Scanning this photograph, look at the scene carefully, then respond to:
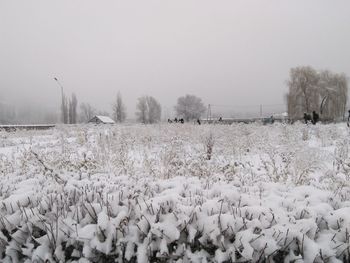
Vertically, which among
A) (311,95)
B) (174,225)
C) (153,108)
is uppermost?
(153,108)

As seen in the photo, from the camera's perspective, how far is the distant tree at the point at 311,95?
139 ft

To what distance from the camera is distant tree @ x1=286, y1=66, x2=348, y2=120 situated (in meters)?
42.4

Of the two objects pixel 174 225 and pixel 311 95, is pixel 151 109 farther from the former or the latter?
pixel 174 225

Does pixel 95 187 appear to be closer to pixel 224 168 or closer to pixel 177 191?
pixel 177 191

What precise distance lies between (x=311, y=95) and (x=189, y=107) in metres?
42.0

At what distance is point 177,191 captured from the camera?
2.79 m

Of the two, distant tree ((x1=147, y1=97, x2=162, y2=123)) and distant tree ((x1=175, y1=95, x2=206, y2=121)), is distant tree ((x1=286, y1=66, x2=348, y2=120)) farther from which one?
distant tree ((x1=147, y1=97, x2=162, y2=123))

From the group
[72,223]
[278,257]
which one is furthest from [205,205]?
[72,223]

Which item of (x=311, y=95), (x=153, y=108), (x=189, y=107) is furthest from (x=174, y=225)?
(x=153, y=108)

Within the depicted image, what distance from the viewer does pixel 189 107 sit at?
270 ft

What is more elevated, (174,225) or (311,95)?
(311,95)

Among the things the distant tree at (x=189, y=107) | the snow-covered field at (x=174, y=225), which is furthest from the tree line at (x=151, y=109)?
the snow-covered field at (x=174, y=225)

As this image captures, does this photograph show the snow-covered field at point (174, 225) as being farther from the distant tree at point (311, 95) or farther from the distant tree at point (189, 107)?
the distant tree at point (189, 107)

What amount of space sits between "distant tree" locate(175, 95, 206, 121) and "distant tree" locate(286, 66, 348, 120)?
40.1 metres
